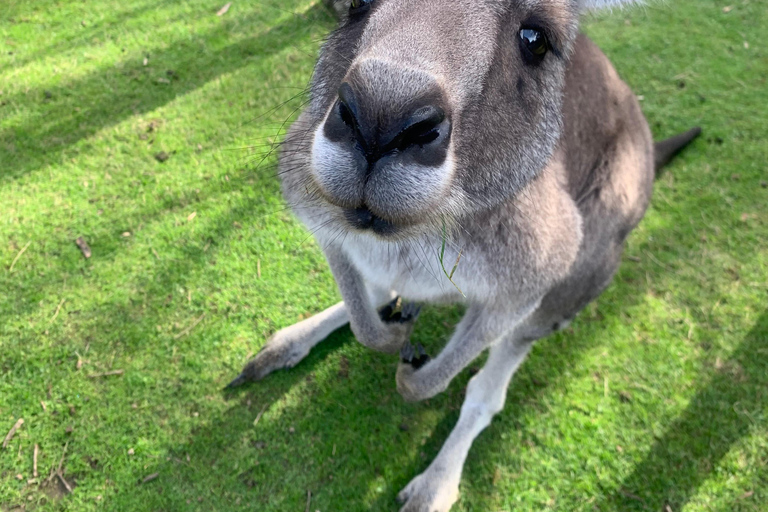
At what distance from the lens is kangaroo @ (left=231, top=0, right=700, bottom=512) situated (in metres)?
1.11

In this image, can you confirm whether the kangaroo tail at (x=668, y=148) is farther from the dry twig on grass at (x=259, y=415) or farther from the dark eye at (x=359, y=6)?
the dry twig on grass at (x=259, y=415)

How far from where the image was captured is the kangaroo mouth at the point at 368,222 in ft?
4.24

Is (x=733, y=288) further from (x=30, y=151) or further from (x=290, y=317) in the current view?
(x=30, y=151)

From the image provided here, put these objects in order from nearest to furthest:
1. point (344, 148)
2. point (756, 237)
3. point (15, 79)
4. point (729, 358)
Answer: point (344, 148), point (729, 358), point (756, 237), point (15, 79)

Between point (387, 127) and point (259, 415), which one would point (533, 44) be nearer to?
point (387, 127)

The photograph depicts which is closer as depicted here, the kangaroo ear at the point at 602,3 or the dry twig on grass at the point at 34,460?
the kangaroo ear at the point at 602,3

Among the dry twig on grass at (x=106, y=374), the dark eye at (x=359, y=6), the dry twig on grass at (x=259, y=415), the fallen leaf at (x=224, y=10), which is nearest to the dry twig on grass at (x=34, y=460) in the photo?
the dry twig on grass at (x=106, y=374)

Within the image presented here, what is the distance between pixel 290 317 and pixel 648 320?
7.67 ft

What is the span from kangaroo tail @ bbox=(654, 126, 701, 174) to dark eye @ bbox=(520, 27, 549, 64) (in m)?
2.39

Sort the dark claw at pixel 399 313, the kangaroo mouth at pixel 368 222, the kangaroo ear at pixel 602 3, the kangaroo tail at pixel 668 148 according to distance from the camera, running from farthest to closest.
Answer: the kangaroo tail at pixel 668 148 < the dark claw at pixel 399 313 < the kangaroo ear at pixel 602 3 < the kangaroo mouth at pixel 368 222

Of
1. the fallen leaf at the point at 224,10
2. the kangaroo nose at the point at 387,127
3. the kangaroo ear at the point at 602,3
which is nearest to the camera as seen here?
the kangaroo nose at the point at 387,127

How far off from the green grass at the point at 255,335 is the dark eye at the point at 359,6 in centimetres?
109

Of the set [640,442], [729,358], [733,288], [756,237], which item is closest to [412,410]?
[640,442]

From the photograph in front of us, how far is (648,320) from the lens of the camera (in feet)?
10.6
